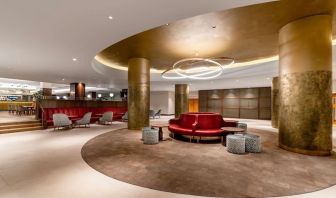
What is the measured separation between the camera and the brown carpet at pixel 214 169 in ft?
9.70

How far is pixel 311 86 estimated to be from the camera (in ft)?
15.4

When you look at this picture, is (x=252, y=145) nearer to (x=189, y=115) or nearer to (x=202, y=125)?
(x=202, y=125)

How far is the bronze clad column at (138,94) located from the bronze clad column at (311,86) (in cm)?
618

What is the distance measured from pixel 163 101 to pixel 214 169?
18436 millimetres

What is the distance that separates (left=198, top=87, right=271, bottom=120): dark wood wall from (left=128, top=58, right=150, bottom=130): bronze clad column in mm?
12095

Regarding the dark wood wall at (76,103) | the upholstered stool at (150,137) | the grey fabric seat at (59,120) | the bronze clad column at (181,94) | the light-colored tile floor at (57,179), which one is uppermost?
the bronze clad column at (181,94)

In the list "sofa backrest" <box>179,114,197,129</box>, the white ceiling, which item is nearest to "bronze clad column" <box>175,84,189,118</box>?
"sofa backrest" <box>179,114,197,129</box>

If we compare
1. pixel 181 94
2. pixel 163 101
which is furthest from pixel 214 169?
pixel 163 101

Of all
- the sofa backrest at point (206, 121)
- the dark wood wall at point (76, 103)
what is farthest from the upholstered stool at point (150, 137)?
the dark wood wall at point (76, 103)

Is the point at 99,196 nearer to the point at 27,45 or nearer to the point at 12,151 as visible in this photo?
the point at 12,151

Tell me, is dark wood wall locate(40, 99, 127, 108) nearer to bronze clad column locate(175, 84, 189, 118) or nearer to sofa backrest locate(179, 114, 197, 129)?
bronze clad column locate(175, 84, 189, 118)

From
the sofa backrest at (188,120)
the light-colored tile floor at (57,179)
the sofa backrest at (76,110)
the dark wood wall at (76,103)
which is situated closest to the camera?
the light-colored tile floor at (57,179)

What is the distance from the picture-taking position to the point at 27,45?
227 inches

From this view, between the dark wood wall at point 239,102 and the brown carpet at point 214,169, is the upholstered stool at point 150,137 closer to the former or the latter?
the brown carpet at point 214,169
